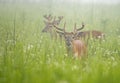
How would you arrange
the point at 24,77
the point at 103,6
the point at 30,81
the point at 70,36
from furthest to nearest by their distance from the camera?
the point at 103,6
the point at 70,36
the point at 24,77
the point at 30,81

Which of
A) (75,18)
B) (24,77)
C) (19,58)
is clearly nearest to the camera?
(24,77)

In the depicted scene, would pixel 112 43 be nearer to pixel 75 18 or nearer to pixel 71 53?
pixel 71 53

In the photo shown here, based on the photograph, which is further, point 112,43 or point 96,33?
point 96,33

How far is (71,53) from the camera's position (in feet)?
19.0

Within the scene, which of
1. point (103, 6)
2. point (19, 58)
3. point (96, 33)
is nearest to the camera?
point (19, 58)

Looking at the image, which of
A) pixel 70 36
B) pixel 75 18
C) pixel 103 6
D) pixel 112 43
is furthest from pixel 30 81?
pixel 103 6

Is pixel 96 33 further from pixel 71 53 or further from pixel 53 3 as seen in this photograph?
pixel 53 3

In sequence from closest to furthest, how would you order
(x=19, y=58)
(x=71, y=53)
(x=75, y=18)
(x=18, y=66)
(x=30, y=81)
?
1. (x=30, y=81)
2. (x=18, y=66)
3. (x=19, y=58)
4. (x=71, y=53)
5. (x=75, y=18)

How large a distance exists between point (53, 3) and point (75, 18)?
17.7 feet

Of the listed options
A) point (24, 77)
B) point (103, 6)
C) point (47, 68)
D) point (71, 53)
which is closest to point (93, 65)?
point (47, 68)

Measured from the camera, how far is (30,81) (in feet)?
11.2

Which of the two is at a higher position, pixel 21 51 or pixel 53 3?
pixel 53 3

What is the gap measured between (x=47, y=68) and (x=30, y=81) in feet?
1.45

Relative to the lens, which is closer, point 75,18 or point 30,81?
point 30,81
